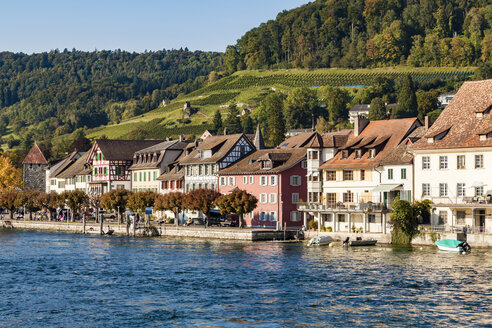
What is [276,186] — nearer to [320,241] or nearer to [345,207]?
[345,207]

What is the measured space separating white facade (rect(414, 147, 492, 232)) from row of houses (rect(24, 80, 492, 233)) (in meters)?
0.09

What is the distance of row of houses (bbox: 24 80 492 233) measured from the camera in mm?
73625

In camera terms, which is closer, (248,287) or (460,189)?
(248,287)

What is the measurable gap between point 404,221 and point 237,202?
2276 cm

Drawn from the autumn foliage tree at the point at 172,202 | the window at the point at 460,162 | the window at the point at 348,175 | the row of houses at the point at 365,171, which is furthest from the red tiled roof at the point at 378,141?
the autumn foliage tree at the point at 172,202

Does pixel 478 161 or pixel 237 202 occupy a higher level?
pixel 478 161

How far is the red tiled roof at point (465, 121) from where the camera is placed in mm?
74062

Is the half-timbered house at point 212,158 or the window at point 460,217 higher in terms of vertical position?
the half-timbered house at point 212,158

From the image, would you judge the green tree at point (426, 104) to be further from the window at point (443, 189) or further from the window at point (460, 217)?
the window at point (460, 217)

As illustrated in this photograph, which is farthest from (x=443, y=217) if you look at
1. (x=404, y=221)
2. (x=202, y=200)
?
(x=202, y=200)

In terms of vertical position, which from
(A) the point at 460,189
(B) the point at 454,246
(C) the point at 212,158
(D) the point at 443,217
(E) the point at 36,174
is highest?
(E) the point at 36,174

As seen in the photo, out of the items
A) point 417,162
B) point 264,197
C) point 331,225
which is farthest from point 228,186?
point 417,162

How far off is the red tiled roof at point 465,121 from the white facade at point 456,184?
673 mm

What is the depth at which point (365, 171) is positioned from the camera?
3319 inches
